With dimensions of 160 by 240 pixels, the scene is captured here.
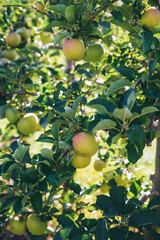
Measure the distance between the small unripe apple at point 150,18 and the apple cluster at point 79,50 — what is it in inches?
10.9

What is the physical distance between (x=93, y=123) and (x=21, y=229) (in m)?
1.14

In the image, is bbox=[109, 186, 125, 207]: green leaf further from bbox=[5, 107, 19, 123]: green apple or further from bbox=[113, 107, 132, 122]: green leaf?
bbox=[5, 107, 19, 123]: green apple

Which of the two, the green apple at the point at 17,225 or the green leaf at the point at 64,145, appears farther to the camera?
the green apple at the point at 17,225

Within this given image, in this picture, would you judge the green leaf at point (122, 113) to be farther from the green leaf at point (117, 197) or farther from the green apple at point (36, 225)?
the green apple at point (36, 225)

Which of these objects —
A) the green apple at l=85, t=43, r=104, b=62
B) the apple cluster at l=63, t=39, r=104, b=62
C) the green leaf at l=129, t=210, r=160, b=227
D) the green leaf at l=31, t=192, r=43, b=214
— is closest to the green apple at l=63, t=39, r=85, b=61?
the apple cluster at l=63, t=39, r=104, b=62

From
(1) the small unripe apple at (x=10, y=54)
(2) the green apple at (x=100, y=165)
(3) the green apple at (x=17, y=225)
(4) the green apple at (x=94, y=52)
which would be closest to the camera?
(4) the green apple at (x=94, y=52)

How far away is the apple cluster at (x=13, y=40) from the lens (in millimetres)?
2174

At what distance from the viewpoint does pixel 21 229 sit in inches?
68.4

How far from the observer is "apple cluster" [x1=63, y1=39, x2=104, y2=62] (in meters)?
1.23

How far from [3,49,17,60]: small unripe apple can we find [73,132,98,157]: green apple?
144 centimetres

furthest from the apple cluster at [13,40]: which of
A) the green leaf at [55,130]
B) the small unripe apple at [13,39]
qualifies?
the green leaf at [55,130]

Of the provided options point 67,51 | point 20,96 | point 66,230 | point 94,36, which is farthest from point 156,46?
point 20,96

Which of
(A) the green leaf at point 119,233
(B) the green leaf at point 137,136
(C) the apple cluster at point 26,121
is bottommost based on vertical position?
(C) the apple cluster at point 26,121

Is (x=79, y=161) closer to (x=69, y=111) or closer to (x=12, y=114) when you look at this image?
(x=69, y=111)
